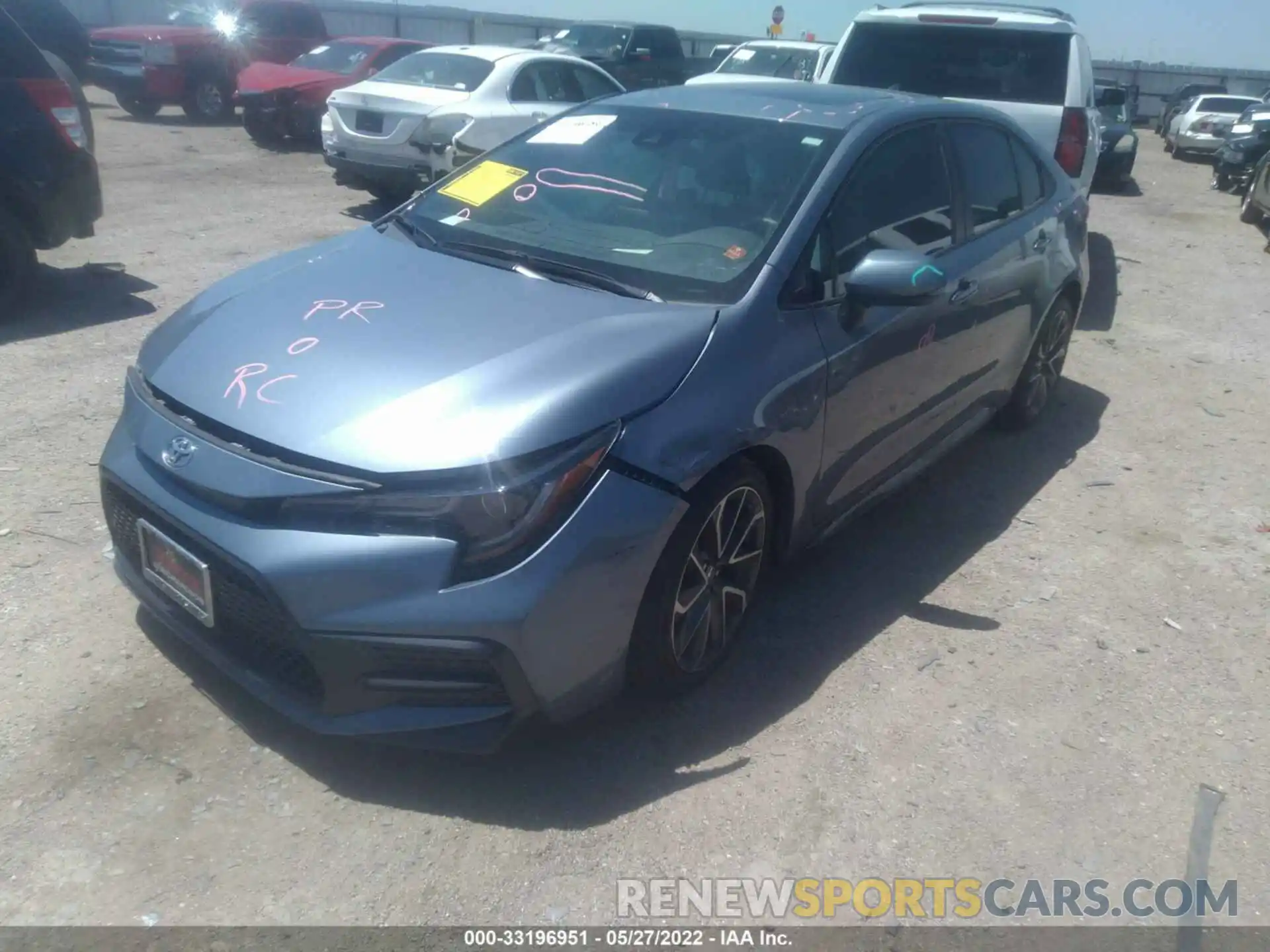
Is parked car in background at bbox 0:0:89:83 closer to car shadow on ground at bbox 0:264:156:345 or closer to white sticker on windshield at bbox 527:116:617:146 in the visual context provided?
car shadow on ground at bbox 0:264:156:345

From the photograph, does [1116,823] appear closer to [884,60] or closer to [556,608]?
[556,608]

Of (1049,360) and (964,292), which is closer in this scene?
(964,292)

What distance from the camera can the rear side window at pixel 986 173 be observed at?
4.61m

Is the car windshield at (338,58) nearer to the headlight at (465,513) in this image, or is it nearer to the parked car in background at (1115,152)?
the parked car in background at (1115,152)

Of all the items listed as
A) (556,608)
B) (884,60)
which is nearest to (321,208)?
(884,60)

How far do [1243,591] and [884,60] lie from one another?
5.08 metres

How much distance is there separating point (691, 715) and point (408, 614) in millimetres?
1080

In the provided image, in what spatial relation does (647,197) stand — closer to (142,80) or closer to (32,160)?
(32,160)

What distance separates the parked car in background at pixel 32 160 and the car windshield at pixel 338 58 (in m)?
8.47

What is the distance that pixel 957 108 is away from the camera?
470 cm

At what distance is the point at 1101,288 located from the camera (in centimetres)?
956

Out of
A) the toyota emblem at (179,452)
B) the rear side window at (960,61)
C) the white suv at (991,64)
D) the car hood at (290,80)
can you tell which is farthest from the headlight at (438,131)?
the toyota emblem at (179,452)

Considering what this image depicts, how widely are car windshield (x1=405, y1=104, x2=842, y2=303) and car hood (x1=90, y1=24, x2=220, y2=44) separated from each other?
14.9 meters

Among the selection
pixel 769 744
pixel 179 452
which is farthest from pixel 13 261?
pixel 769 744
